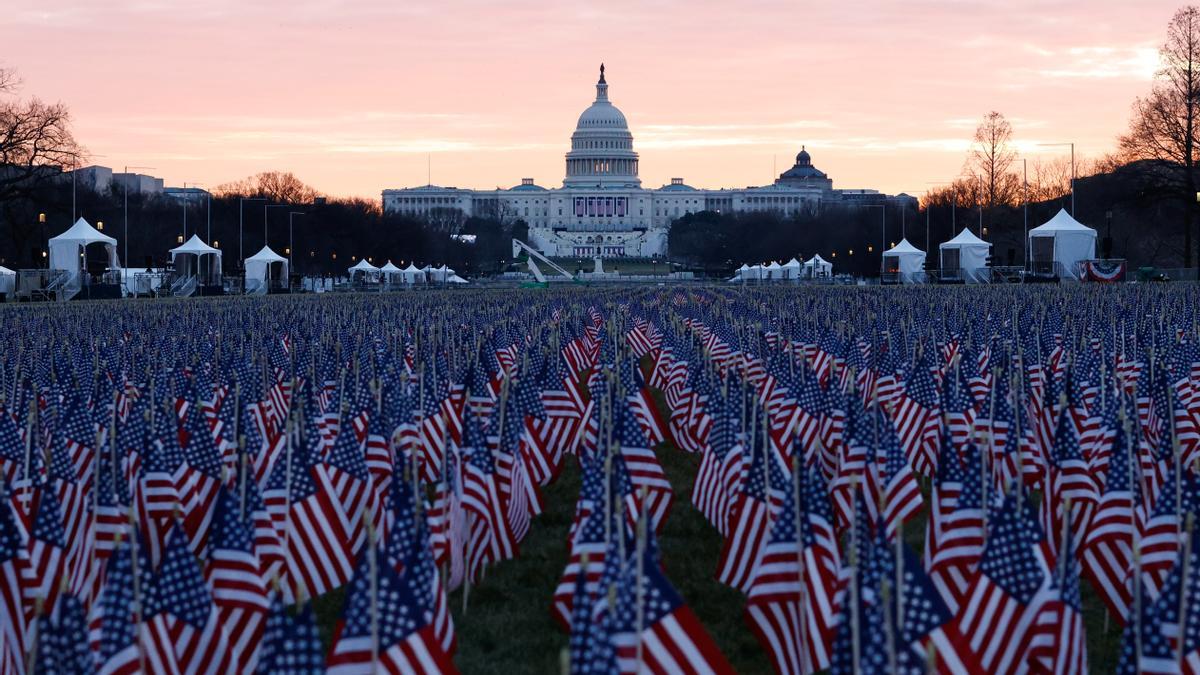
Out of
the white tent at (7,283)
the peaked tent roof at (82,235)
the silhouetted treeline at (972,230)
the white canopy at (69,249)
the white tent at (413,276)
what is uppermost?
the silhouetted treeline at (972,230)

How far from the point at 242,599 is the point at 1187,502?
5.05 m

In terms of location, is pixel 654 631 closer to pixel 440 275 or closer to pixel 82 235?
pixel 82 235

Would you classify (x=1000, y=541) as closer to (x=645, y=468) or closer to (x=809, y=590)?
(x=809, y=590)

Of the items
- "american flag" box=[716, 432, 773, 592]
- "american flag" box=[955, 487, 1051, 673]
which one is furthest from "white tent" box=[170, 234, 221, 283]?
"american flag" box=[955, 487, 1051, 673]

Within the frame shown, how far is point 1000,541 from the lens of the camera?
7402 millimetres

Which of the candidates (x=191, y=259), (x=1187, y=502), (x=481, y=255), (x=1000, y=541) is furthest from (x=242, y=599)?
(x=481, y=255)

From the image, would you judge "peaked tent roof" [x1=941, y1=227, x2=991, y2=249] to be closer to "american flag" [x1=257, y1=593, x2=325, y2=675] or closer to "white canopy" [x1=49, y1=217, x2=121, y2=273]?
"white canopy" [x1=49, y1=217, x2=121, y2=273]

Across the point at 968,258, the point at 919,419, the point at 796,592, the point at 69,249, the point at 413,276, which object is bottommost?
the point at 796,592

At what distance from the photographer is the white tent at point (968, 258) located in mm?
78938

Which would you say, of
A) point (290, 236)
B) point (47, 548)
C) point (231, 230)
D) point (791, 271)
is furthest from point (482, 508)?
point (231, 230)

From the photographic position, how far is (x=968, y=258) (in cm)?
8031

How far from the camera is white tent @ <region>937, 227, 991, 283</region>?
78938mm

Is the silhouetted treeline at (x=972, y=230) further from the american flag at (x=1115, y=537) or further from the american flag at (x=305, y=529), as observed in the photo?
the american flag at (x=305, y=529)

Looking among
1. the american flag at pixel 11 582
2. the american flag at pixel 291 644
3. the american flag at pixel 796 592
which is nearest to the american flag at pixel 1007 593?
the american flag at pixel 796 592
